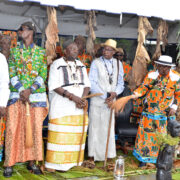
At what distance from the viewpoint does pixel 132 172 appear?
557 cm

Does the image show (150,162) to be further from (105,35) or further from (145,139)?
(105,35)

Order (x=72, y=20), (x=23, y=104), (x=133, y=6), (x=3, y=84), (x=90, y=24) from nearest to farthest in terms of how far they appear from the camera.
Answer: (x=3, y=84), (x=23, y=104), (x=133, y=6), (x=90, y=24), (x=72, y=20)

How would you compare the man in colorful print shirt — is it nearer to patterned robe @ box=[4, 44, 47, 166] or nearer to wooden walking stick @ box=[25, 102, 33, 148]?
patterned robe @ box=[4, 44, 47, 166]

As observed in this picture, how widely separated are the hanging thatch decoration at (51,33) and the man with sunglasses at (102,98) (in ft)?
2.58

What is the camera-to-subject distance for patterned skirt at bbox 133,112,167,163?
5766 mm

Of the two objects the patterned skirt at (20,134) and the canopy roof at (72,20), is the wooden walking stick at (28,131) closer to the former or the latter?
the patterned skirt at (20,134)

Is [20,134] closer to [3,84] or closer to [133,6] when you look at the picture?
[3,84]

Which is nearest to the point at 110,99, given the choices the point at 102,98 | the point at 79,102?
the point at 102,98

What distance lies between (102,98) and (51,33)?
4.58 feet

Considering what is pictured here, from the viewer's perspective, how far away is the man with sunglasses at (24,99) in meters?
4.89

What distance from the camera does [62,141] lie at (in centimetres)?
518

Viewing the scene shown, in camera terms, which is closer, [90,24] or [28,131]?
[28,131]

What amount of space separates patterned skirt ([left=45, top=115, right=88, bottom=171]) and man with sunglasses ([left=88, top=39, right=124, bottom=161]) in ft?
1.78

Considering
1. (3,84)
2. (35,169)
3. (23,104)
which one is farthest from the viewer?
(35,169)
